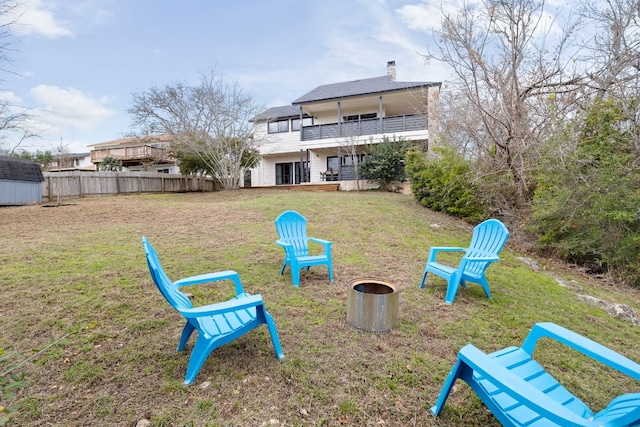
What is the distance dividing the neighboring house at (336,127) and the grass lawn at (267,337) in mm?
11227

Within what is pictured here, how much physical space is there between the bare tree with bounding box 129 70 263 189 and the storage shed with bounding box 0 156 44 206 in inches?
228

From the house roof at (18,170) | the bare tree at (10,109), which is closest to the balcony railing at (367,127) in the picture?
the bare tree at (10,109)

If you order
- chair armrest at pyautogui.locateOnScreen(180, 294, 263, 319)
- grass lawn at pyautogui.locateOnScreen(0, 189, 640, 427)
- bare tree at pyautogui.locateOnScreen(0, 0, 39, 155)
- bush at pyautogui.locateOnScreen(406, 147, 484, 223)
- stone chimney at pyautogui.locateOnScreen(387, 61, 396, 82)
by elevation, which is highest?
stone chimney at pyautogui.locateOnScreen(387, 61, 396, 82)

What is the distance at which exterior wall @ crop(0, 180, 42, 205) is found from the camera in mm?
11828

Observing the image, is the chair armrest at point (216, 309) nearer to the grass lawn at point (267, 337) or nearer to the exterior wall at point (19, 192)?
the grass lawn at point (267, 337)

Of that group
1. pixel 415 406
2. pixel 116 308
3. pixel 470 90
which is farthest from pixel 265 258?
pixel 470 90

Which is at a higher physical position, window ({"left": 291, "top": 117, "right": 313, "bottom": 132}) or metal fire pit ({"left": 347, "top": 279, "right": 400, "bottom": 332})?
window ({"left": 291, "top": 117, "right": 313, "bottom": 132})

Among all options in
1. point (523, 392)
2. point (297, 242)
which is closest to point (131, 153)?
point (297, 242)

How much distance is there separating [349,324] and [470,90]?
735 cm

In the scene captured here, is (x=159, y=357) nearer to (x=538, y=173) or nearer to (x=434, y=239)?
(x=434, y=239)

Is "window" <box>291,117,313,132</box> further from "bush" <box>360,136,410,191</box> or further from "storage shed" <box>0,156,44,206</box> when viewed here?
"storage shed" <box>0,156,44,206</box>

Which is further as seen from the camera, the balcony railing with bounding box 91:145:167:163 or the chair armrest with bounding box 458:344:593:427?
the balcony railing with bounding box 91:145:167:163

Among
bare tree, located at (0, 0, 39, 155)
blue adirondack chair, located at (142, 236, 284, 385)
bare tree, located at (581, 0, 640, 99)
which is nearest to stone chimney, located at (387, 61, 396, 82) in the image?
bare tree, located at (581, 0, 640, 99)

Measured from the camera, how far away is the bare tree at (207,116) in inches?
639
